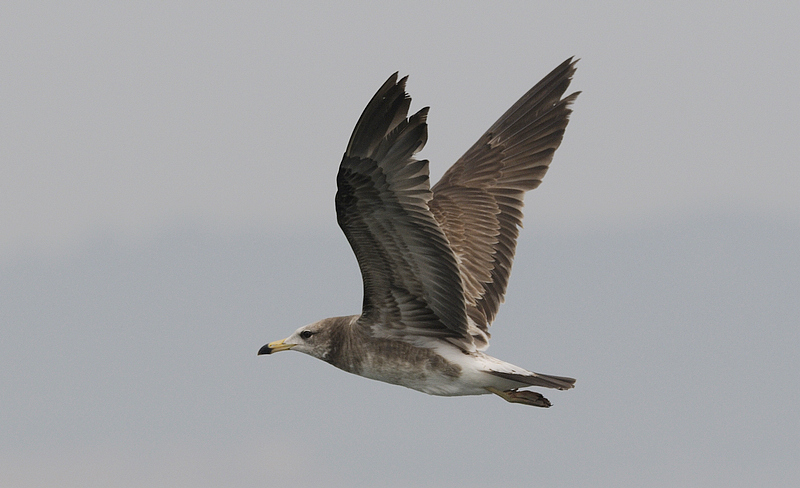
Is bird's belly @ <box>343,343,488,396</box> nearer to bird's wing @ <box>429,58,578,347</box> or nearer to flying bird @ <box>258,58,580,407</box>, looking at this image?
flying bird @ <box>258,58,580,407</box>

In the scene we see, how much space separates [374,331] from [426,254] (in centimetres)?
135

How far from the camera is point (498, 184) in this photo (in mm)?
11922

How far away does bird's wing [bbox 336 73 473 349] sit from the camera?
783 cm

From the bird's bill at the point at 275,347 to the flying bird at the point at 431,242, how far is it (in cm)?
1

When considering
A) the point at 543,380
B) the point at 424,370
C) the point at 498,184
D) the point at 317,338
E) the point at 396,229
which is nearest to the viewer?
the point at 396,229

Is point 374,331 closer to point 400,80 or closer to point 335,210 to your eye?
point 335,210

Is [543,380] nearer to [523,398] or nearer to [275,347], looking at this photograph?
[523,398]

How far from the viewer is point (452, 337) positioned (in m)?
9.75

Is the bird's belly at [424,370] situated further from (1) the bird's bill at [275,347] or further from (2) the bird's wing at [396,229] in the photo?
(1) the bird's bill at [275,347]

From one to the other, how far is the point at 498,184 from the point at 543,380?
130 inches

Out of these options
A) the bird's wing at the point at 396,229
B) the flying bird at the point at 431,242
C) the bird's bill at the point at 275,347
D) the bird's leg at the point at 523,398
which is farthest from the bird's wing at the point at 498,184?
the bird's bill at the point at 275,347

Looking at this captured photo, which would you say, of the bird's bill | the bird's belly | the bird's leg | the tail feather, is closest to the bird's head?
the bird's bill

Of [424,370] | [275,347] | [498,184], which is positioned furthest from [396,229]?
[498,184]

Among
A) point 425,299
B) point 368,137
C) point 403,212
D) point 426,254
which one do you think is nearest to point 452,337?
point 425,299
